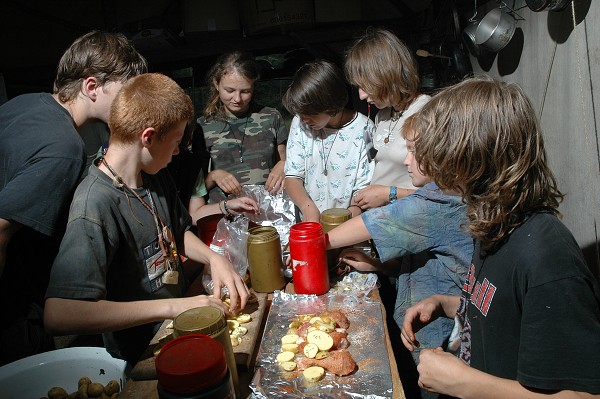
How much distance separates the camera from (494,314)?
116cm

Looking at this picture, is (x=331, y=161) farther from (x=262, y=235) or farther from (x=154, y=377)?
(x=154, y=377)

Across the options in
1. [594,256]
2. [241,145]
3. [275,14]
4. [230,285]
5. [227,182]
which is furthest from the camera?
[275,14]

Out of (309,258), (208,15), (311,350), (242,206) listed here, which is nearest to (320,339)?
(311,350)

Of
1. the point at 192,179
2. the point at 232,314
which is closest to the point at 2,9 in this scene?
the point at 192,179

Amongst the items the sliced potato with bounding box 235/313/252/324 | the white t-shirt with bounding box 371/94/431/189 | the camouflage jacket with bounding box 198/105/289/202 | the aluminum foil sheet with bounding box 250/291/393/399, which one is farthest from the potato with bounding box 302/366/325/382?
the camouflage jacket with bounding box 198/105/289/202

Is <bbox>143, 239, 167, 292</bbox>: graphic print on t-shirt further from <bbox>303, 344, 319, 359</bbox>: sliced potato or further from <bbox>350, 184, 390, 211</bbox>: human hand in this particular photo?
<bbox>350, 184, 390, 211</bbox>: human hand

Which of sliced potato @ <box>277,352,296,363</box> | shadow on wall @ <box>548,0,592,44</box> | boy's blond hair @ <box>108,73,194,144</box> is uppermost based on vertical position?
shadow on wall @ <box>548,0,592,44</box>

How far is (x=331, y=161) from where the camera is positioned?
2906 millimetres

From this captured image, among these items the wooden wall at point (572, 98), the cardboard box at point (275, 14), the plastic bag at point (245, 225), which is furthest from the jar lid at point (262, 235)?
the cardboard box at point (275, 14)

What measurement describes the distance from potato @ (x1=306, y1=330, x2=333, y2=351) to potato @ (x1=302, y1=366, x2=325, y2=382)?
0.09 m

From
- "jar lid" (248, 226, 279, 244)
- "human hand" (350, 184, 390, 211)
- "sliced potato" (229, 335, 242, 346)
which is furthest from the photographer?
"human hand" (350, 184, 390, 211)

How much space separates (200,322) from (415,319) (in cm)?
87

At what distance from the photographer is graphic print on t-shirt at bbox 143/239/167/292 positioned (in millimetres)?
1654

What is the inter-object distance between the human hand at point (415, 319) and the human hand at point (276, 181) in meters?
1.51
